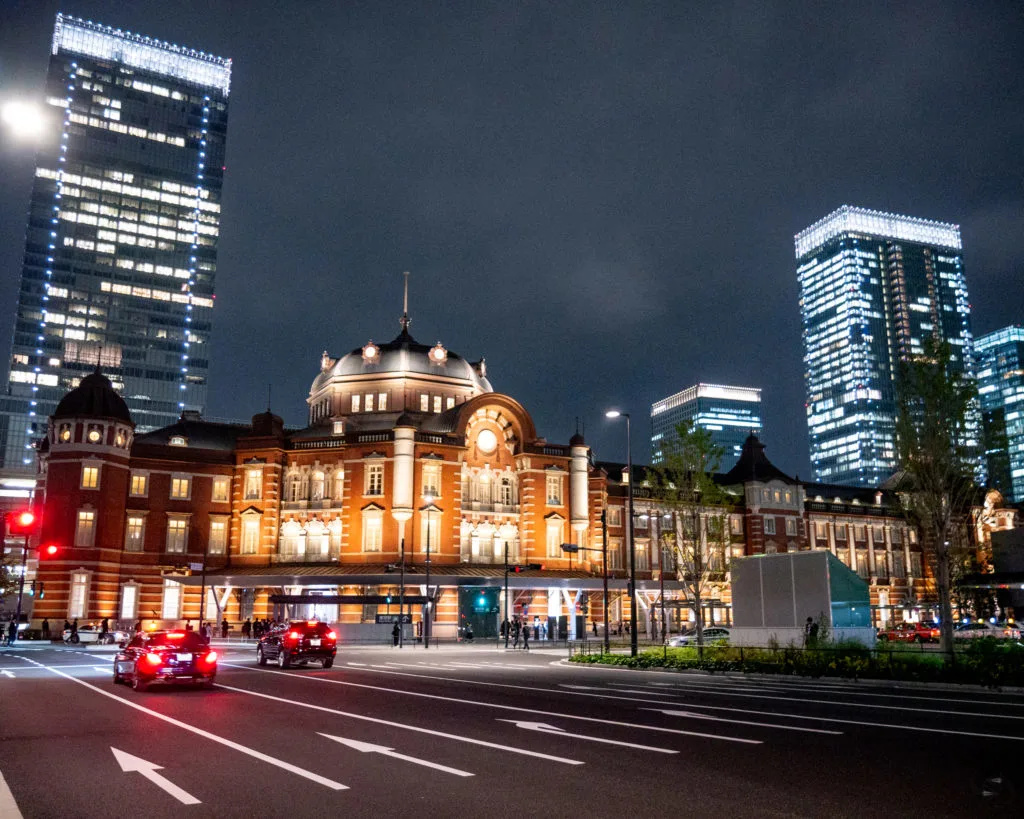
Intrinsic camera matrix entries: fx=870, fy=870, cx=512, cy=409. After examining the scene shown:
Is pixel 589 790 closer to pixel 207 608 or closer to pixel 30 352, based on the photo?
pixel 207 608

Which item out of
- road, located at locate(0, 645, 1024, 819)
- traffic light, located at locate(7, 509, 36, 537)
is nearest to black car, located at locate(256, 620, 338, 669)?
road, located at locate(0, 645, 1024, 819)

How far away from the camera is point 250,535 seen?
211ft

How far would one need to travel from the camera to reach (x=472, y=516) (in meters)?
64.4

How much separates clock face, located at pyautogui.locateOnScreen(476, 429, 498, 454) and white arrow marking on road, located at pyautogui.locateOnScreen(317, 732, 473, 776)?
52.8m

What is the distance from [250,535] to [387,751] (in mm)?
55495

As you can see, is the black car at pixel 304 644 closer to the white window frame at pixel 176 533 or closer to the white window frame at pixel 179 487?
the white window frame at pixel 176 533

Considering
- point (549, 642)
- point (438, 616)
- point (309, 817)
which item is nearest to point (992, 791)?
point (309, 817)

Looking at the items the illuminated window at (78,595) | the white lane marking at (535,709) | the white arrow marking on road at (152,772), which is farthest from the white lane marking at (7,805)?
the illuminated window at (78,595)

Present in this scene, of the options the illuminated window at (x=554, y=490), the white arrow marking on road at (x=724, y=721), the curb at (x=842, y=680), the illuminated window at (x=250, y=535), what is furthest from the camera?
the illuminated window at (x=554, y=490)

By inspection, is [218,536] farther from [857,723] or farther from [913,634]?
[857,723]

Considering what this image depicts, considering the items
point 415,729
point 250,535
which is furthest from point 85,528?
point 415,729

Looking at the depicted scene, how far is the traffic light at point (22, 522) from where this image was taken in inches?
878

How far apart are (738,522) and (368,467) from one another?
3580 centimetres

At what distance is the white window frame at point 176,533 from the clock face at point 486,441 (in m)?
22.4
